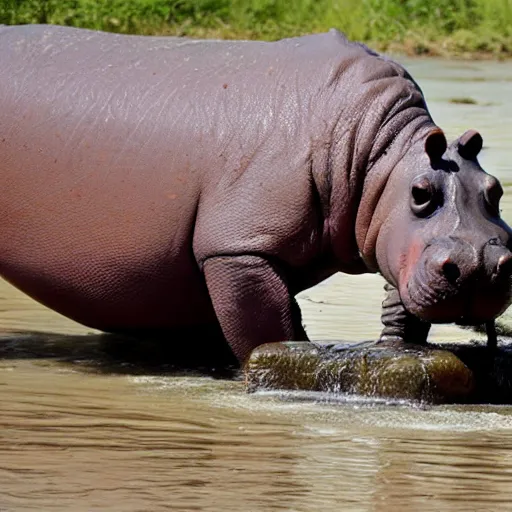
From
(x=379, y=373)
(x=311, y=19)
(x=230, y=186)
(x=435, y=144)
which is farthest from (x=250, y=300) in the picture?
(x=311, y=19)

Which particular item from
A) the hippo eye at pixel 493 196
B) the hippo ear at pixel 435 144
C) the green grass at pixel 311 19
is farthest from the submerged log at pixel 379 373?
the green grass at pixel 311 19

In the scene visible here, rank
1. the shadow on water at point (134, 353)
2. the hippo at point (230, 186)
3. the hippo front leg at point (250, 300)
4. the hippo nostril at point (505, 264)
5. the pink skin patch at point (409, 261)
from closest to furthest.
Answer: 1. the hippo nostril at point (505, 264)
2. the pink skin patch at point (409, 261)
3. the hippo at point (230, 186)
4. the hippo front leg at point (250, 300)
5. the shadow on water at point (134, 353)

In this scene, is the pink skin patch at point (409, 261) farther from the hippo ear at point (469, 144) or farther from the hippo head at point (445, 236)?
the hippo ear at point (469, 144)

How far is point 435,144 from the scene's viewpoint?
686 cm

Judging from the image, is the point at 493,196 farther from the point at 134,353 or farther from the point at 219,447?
the point at 134,353

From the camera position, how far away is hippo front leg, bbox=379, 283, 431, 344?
7.31 meters

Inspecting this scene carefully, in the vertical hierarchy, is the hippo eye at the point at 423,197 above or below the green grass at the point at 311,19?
above

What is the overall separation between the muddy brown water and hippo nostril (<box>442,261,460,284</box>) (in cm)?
51

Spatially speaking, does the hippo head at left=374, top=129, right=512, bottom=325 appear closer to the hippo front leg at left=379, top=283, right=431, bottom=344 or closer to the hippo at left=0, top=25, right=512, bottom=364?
the hippo at left=0, top=25, right=512, bottom=364

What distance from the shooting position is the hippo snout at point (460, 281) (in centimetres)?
661

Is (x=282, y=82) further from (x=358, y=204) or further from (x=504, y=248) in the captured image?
(x=504, y=248)

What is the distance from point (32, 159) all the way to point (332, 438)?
1949 mm

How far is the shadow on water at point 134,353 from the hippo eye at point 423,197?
119cm

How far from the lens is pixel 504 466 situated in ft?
19.6
